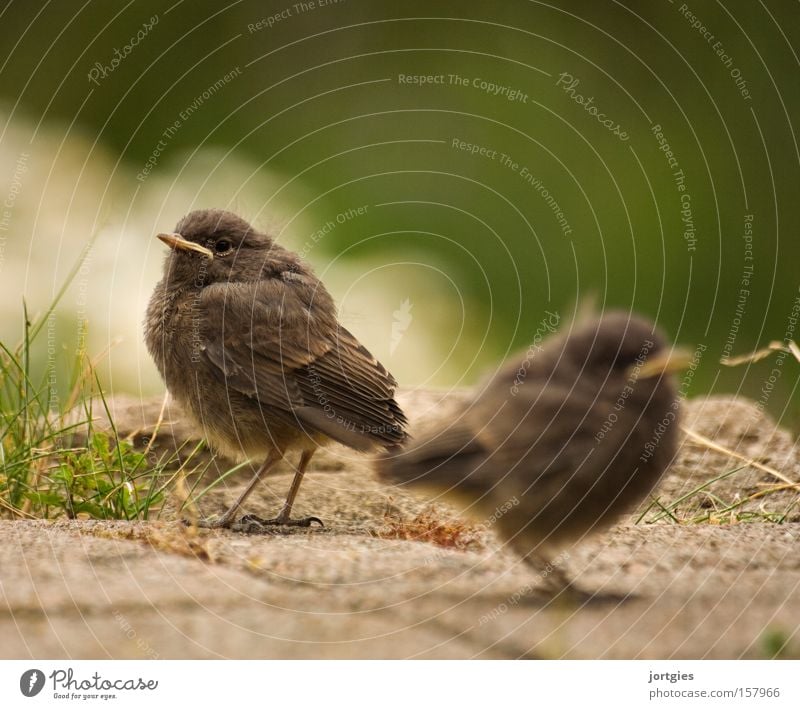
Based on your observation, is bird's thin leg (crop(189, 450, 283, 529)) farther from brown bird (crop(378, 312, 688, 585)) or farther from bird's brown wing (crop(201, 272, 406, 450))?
brown bird (crop(378, 312, 688, 585))

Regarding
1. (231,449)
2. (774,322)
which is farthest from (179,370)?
(774,322)

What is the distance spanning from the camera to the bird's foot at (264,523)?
12.9 feet

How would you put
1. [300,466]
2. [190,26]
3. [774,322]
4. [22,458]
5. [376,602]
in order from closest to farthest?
[376,602] → [22,458] → [300,466] → [774,322] → [190,26]

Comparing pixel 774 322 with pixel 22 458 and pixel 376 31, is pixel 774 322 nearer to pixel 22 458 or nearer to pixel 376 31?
pixel 376 31

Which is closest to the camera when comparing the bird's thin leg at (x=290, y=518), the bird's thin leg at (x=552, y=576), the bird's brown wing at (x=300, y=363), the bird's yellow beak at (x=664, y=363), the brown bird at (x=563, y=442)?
the bird's thin leg at (x=552, y=576)

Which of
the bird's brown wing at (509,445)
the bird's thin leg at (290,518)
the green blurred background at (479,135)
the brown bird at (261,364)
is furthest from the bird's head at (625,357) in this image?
the green blurred background at (479,135)


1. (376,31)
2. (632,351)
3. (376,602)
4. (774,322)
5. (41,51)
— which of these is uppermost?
(376,31)

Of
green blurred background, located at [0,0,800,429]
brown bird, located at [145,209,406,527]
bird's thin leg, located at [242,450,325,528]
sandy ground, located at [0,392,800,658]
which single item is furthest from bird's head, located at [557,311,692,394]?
green blurred background, located at [0,0,800,429]

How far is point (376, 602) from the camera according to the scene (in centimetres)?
263

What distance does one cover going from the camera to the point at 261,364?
4.01m

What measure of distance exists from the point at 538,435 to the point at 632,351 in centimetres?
42

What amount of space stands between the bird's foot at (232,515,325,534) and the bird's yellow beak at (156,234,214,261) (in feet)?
3.57

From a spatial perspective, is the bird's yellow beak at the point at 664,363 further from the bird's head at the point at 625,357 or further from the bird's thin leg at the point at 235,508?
the bird's thin leg at the point at 235,508

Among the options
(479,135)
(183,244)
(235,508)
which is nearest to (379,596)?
(235,508)
